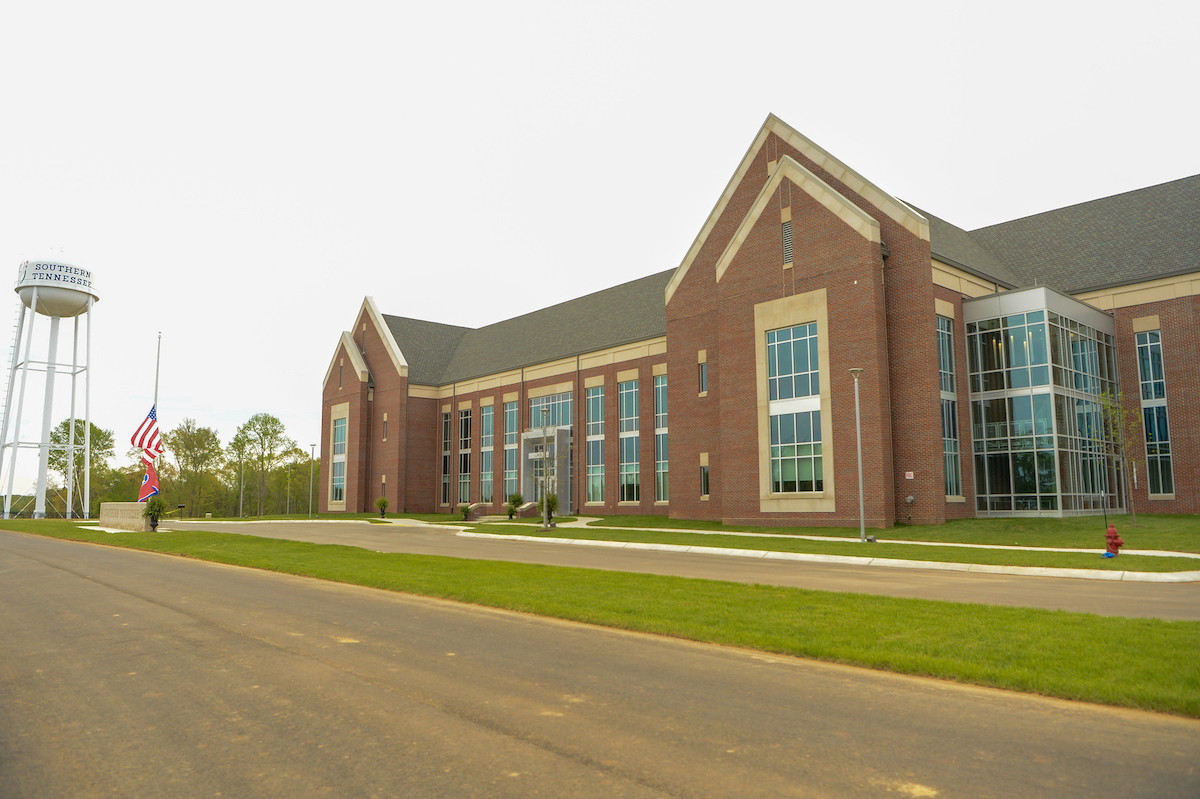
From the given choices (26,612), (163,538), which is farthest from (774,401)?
(26,612)

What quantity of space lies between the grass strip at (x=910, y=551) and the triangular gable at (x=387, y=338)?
32438mm

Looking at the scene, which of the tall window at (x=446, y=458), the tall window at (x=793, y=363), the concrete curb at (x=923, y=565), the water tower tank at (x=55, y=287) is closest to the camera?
the concrete curb at (x=923, y=565)

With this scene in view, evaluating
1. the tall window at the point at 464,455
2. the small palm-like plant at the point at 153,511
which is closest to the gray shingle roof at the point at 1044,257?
the tall window at the point at 464,455

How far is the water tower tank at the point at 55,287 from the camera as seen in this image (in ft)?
187

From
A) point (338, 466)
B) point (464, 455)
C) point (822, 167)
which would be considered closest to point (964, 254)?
point (822, 167)

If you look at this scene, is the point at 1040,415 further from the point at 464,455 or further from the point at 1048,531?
the point at 464,455

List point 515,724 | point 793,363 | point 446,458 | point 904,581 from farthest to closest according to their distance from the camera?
point 446,458 < point 793,363 < point 904,581 < point 515,724

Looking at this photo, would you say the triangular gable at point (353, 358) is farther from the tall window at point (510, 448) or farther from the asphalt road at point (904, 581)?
the asphalt road at point (904, 581)

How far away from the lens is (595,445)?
49906mm

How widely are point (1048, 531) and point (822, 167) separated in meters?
18.4

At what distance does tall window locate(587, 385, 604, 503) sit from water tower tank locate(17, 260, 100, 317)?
41.2 metres

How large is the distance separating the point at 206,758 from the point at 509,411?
5228 centimetres

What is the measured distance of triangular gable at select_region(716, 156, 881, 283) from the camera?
104 feet

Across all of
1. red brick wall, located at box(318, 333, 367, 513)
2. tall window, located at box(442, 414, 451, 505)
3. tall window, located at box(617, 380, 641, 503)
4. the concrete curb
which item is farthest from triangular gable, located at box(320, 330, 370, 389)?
the concrete curb
